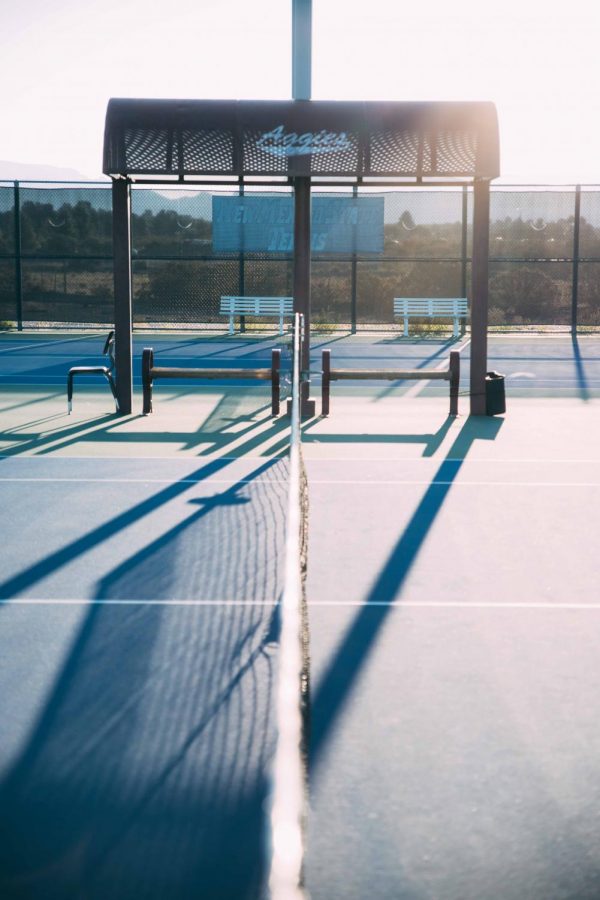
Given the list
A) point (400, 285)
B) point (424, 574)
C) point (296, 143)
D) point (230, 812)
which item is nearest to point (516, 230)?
point (400, 285)

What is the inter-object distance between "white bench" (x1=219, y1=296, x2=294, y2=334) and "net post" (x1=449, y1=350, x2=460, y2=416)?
1604 cm

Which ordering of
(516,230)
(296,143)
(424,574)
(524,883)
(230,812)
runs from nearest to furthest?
(524,883) < (230,812) < (424,574) < (296,143) < (516,230)

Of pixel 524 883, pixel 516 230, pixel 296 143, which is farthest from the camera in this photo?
pixel 516 230

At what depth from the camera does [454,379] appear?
51.2ft

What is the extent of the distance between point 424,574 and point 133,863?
4.06 meters

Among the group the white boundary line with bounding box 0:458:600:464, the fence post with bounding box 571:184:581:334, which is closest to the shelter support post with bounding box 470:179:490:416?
the white boundary line with bounding box 0:458:600:464

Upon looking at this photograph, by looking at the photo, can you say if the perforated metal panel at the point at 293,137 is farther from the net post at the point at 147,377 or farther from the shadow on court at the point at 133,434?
the shadow on court at the point at 133,434

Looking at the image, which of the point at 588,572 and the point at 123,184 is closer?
the point at 588,572

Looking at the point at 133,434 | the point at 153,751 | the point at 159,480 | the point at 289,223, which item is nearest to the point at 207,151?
the point at 133,434

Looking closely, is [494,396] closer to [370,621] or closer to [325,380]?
[325,380]

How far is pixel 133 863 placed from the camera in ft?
12.4

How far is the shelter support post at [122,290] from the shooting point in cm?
1541

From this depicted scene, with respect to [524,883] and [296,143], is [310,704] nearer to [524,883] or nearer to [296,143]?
[524,883]

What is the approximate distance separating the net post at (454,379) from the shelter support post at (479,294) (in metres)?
0.22
